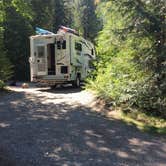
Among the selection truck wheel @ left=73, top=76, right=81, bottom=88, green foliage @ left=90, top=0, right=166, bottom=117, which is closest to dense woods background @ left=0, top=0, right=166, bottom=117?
green foliage @ left=90, top=0, right=166, bottom=117

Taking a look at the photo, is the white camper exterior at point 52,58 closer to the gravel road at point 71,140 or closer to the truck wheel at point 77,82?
the truck wheel at point 77,82

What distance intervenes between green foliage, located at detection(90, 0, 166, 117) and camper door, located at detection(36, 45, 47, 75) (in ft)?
25.2

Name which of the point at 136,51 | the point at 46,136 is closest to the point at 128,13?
the point at 136,51

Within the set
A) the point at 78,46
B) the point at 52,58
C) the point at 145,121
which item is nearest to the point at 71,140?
the point at 145,121

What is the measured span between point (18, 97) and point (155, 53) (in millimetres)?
6044

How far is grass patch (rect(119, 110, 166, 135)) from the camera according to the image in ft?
30.7

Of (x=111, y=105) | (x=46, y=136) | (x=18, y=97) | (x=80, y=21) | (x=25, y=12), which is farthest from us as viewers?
(x=80, y=21)

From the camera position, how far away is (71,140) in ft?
26.3

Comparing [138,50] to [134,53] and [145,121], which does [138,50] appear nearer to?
[134,53]

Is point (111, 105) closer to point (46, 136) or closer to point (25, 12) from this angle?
point (46, 136)

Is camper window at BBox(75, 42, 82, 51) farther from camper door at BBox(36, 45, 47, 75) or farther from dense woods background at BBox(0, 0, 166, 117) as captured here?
dense woods background at BBox(0, 0, 166, 117)

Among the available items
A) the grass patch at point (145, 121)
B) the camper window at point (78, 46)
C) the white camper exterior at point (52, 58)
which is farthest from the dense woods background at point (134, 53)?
the camper window at point (78, 46)

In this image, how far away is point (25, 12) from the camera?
18.3 metres

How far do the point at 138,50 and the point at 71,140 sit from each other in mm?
3928
